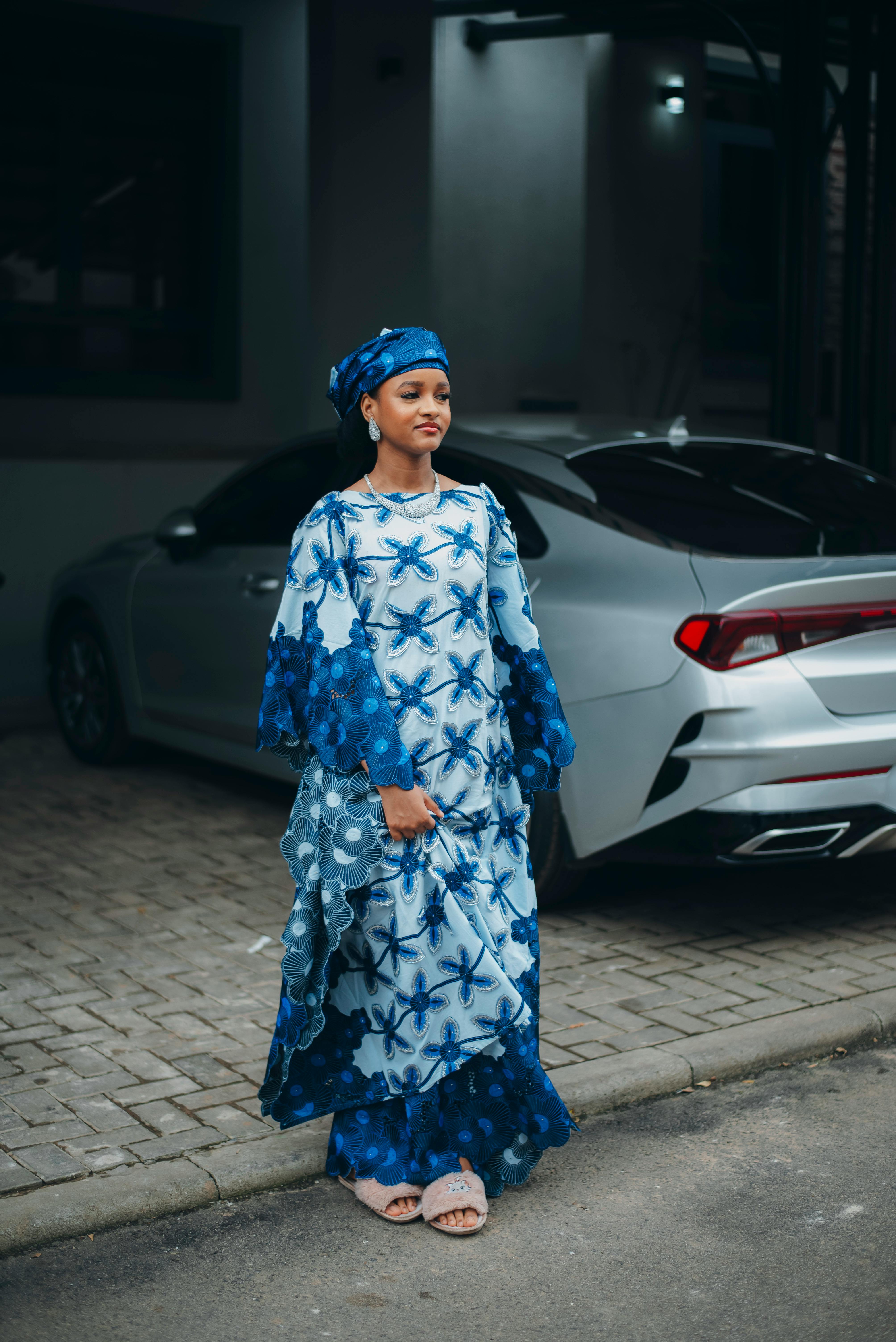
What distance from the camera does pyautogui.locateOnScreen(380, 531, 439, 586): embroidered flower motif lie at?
3.21m

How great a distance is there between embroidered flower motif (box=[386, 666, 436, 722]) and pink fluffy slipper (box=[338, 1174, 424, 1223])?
1.01m

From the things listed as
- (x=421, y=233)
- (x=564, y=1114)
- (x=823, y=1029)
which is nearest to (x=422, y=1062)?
(x=564, y=1114)

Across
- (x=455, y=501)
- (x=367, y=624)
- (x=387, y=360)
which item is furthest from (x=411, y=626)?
(x=387, y=360)

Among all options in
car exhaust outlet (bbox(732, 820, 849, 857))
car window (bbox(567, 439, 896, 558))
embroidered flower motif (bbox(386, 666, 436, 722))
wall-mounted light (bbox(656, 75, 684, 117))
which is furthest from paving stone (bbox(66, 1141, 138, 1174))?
wall-mounted light (bbox(656, 75, 684, 117))

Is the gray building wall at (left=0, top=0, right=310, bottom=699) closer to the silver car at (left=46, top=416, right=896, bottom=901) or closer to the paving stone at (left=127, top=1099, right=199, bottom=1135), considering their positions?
the silver car at (left=46, top=416, right=896, bottom=901)

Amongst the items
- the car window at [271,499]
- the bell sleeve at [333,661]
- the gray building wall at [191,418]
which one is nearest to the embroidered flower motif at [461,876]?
the bell sleeve at [333,661]

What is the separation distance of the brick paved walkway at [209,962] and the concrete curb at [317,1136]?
7cm

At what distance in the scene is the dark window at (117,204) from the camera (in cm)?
1016

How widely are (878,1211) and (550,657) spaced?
2133mm

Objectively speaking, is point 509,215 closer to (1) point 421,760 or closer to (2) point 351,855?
(1) point 421,760

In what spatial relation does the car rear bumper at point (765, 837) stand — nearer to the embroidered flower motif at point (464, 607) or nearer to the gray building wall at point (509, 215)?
the embroidered flower motif at point (464, 607)

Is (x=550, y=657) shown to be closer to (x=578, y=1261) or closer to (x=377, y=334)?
(x=578, y=1261)

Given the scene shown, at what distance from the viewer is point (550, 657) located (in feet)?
16.5

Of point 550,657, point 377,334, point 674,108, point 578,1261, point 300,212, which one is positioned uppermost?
point 674,108
